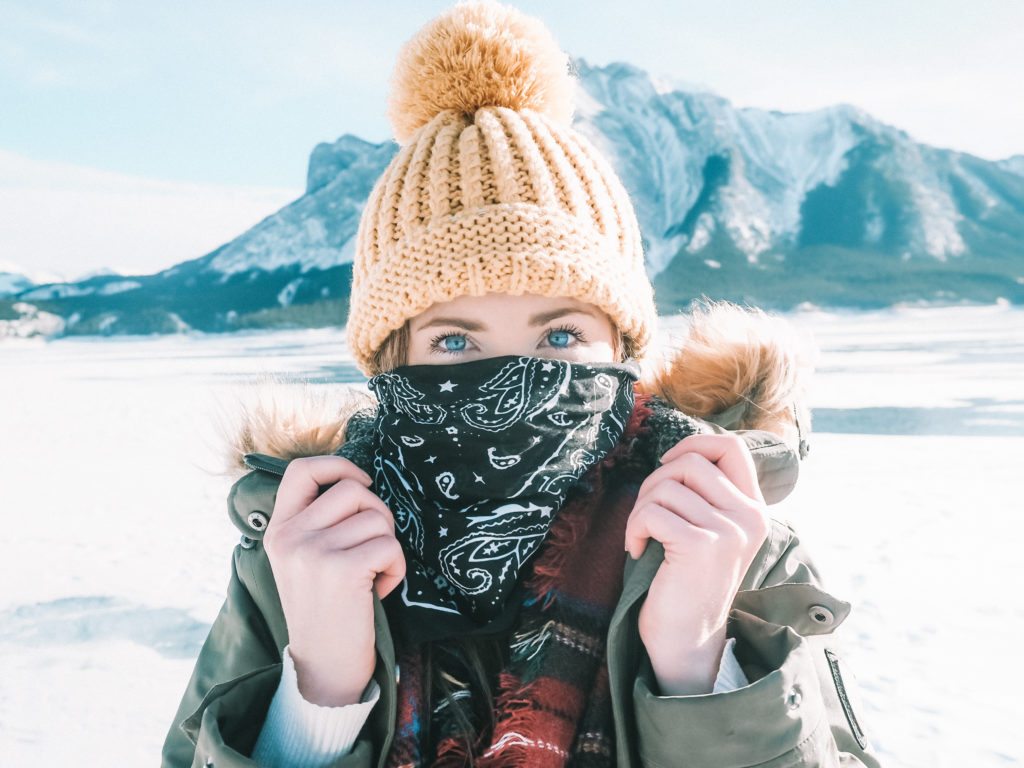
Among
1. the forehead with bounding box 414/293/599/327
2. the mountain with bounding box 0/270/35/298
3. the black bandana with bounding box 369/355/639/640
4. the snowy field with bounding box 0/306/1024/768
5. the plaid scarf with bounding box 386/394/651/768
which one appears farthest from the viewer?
the mountain with bounding box 0/270/35/298

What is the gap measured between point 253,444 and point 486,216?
67cm

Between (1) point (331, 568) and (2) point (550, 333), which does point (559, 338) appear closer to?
(2) point (550, 333)

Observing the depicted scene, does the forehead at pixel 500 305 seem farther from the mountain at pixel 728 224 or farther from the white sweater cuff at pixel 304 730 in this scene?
the mountain at pixel 728 224

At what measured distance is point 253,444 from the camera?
1.41m

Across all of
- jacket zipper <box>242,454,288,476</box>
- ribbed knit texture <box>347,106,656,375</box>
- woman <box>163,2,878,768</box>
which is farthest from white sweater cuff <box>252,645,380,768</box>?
ribbed knit texture <box>347,106,656,375</box>

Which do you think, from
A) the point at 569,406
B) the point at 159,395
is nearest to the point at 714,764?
the point at 569,406

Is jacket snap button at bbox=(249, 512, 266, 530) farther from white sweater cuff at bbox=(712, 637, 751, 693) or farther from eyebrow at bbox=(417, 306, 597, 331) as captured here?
white sweater cuff at bbox=(712, 637, 751, 693)

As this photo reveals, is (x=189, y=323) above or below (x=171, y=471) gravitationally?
below

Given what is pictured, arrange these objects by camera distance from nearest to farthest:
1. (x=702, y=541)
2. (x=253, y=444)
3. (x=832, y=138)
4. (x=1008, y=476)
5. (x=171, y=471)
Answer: (x=702, y=541)
(x=253, y=444)
(x=1008, y=476)
(x=171, y=471)
(x=832, y=138)

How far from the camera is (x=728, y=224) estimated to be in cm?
5756

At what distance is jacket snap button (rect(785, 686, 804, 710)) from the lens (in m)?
0.88

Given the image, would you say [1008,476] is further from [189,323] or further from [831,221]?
[831,221]

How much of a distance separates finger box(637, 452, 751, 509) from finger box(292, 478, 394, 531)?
0.41 m

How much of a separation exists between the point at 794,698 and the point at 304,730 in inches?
25.8
